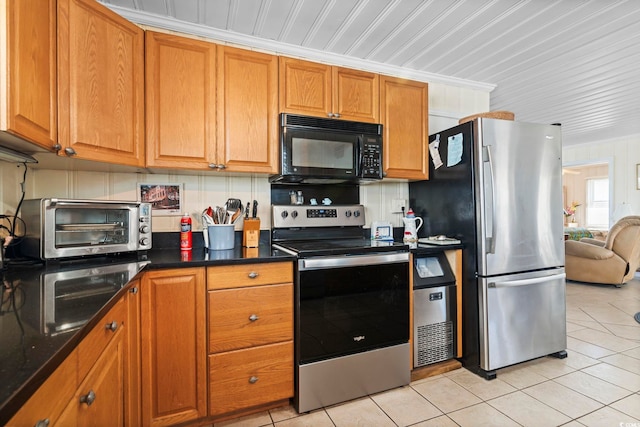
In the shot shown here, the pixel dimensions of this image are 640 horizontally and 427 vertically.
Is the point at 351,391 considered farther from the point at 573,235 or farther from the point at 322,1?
the point at 573,235

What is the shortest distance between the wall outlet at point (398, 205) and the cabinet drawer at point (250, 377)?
5.08 feet

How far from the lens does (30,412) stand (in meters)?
0.54

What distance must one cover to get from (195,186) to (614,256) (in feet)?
18.0

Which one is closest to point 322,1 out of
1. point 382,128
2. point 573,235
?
point 382,128

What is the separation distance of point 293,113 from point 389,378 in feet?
5.89

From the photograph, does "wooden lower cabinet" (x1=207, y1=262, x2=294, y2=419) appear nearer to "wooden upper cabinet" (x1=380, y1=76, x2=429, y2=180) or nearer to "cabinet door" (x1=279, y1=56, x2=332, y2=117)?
"cabinet door" (x1=279, y1=56, x2=332, y2=117)

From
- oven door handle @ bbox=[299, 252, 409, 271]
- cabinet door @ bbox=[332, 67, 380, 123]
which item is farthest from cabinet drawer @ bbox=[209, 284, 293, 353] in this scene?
cabinet door @ bbox=[332, 67, 380, 123]

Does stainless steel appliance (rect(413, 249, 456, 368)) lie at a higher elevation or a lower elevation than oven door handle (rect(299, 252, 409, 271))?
lower

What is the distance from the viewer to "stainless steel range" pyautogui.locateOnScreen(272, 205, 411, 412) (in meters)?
1.71

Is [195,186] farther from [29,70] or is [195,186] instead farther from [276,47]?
[276,47]

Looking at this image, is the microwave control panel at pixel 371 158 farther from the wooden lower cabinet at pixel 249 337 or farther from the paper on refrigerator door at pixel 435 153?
the wooden lower cabinet at pixel 249 337

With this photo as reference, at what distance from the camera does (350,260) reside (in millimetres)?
1789

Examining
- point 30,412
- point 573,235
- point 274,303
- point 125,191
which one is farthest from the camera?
point 573,235

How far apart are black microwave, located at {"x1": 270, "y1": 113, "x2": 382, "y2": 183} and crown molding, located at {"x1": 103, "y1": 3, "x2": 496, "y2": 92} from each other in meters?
0.74
